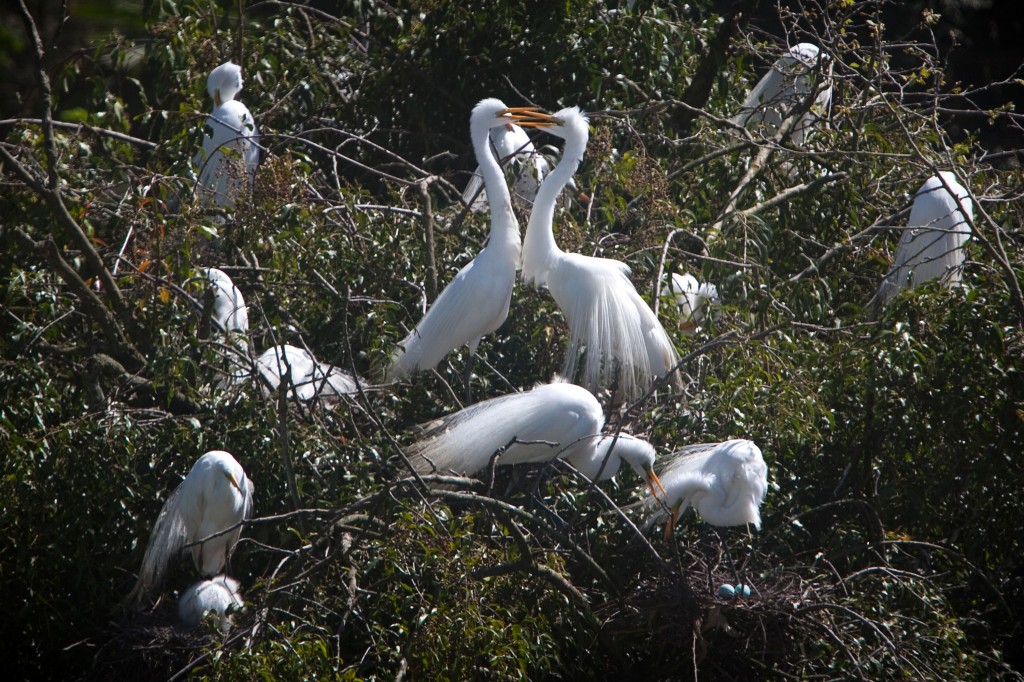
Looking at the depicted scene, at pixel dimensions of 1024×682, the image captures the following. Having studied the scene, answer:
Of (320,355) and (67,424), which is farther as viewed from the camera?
(320,355)

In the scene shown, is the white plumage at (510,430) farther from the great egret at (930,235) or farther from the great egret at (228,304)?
the great egret at (930,235)

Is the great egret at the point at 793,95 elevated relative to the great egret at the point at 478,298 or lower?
elevated

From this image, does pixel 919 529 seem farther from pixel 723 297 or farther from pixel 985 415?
pixel 723 297

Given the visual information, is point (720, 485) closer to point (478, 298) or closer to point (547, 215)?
point (478, 298)

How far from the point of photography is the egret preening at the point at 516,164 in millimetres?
5020

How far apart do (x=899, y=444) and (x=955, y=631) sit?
76 cm

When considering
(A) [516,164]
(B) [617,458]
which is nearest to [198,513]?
(B) [617,458]

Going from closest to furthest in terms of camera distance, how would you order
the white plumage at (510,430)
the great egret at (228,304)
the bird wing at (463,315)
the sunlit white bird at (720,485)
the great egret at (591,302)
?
the sunlit white bird at (720,485), the white plumage at (510,430), the bird wing at (463,315), the great egret at (591,302), the great egret at (228,304)

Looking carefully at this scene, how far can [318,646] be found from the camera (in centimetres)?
248

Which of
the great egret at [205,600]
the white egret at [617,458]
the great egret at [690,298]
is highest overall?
the great egret at [690,298]

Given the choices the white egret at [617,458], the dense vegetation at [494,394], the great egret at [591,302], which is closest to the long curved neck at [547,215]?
the great egret at [591,302]

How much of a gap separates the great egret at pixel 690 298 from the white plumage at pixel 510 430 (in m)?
0.59

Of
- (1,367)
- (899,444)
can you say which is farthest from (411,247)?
(899,444)

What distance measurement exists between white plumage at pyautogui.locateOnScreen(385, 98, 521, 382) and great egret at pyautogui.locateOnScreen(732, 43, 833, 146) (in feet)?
4.02
